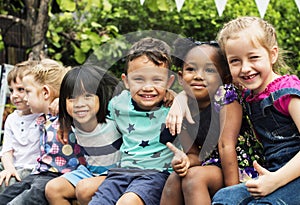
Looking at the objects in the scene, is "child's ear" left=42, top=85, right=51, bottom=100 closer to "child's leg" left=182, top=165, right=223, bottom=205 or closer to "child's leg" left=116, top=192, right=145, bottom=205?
"child's leg" left=116, top=192, right=145, bottom=205

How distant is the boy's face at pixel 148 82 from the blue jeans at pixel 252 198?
2.52 ft

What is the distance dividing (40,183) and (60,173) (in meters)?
0.17

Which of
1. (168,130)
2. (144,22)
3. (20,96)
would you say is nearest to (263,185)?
(168,130)

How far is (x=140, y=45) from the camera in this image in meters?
2.99

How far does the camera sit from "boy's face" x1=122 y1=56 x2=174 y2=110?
288 centimetres

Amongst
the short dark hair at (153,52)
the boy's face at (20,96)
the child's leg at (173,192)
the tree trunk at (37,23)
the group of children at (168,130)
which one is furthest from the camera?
the tree trunk at (37,23)

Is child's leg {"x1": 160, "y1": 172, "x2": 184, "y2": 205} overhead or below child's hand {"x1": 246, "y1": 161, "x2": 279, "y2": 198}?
below

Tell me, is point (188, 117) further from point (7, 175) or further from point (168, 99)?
point (7, 175)

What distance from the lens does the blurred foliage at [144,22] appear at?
5.78 meters

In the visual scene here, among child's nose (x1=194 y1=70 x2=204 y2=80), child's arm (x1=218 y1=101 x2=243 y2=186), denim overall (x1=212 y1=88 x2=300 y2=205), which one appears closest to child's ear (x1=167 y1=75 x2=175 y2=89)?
child's nose (x1=194 y1=70 x2=204 y2=80)

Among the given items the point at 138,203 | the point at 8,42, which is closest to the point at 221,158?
the point at 138,203

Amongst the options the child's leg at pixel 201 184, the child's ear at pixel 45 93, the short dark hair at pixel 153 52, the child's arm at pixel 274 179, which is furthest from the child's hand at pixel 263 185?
the child's ear at pixel 45 93

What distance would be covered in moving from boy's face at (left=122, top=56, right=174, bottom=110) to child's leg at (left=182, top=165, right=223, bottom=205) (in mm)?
563

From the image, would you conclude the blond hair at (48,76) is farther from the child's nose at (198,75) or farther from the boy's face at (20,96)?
the child's nose at (198,75)
